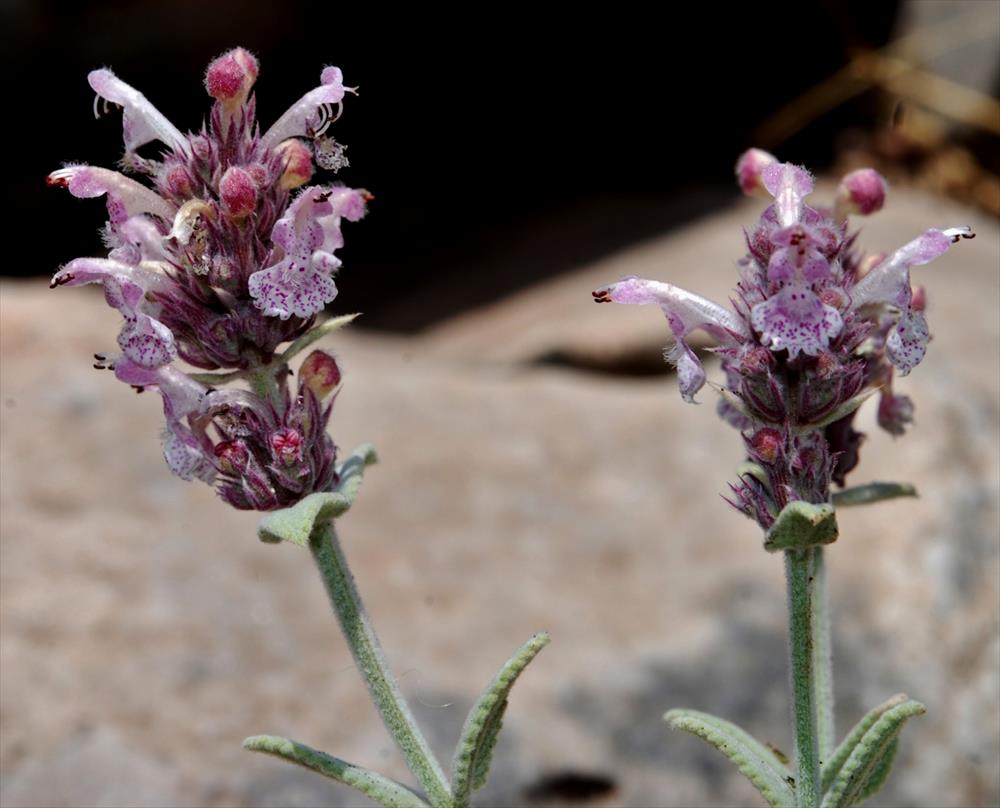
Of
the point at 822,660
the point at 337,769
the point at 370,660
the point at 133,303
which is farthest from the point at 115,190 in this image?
the point at 822,660

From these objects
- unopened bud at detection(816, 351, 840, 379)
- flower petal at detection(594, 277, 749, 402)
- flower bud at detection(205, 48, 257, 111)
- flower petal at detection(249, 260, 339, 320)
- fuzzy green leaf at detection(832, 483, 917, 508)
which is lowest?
unopened bud at detection(816, 351, 840, 379)

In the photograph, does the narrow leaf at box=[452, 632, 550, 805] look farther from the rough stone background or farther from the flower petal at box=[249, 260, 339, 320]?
the rough stone background

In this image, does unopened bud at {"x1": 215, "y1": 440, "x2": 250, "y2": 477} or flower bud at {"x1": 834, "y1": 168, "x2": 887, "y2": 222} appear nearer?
unopened bud at {"x1": 215, "y1": 440, "x2": 250, "y2": 477}

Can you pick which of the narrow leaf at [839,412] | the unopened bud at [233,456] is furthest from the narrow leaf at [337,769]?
the narrow leaf at [839,412]

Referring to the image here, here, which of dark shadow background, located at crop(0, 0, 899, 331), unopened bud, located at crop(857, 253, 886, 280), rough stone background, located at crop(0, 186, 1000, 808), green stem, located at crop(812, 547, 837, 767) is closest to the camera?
unopened bud, located at crop(857, 253, 886, 280)

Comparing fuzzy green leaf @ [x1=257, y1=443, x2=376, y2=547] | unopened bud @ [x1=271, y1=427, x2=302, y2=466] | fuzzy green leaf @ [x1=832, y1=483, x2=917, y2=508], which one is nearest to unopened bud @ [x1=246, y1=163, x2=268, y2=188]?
unopened bud @ [x1=271, y1=427, x2=302, y2=466]

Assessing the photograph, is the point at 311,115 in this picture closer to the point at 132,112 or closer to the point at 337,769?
the point at 132,112
